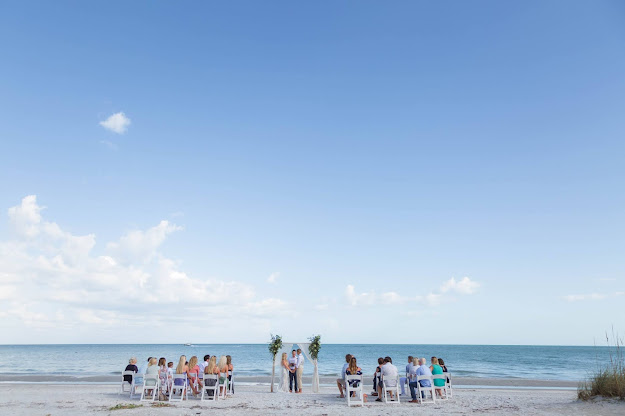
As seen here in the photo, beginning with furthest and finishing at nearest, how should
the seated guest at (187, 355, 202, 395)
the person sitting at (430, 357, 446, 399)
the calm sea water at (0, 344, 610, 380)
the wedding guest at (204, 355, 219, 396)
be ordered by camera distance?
1. the calm sea water at (0, 344, 610, 380)
2. the seated guest at (187, 355, 202, 395)
3. the wedding guest at (204, 355, 219, 396)
4. the person sitting at (430, 357, 446, 399)

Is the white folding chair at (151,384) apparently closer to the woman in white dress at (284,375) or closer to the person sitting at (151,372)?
the person sitting at (151,372)

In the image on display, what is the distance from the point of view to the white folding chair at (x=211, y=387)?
40.9 feet

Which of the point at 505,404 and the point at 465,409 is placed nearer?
the point at 465,409

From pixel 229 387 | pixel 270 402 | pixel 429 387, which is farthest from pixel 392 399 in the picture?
pixel 229 387

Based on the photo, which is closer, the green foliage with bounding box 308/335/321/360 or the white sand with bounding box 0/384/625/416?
the white sand with bounding box 0/384/625/416

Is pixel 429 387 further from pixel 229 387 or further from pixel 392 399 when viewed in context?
pixel 229 387

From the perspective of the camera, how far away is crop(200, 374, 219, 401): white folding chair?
40.9ft

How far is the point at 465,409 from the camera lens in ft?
35.6

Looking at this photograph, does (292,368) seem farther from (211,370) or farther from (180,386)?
(180,386)

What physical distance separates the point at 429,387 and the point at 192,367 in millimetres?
6885

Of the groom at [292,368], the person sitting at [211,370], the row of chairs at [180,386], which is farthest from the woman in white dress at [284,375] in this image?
the person sitting at [211,370]

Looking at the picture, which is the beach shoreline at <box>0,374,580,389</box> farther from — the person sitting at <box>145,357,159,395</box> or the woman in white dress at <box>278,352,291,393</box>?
the person sitting at <box>145,357,159,395</box>

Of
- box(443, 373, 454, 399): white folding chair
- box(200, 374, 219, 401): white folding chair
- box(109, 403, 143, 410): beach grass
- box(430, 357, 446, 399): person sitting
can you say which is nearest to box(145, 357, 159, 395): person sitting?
box(109, 403, 143, 410): beach grass

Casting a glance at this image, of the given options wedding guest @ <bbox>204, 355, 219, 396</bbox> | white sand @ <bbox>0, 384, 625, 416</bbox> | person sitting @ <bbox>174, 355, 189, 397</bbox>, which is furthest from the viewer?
wedding guest @ <bbox>204, 355, 219, 396</bbox>
